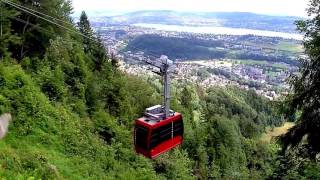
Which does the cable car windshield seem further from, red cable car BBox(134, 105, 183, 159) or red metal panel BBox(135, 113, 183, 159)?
red metal panel BBox(135, 113, 183, 159)

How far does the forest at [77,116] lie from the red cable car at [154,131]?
148 inches

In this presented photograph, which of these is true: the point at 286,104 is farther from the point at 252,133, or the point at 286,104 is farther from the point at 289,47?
the point at 289,47

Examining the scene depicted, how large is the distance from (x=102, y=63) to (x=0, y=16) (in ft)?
55.9

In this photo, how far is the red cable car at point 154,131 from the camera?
1822cm

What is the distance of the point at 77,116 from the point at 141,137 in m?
12.5

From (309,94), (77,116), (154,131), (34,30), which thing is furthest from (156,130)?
(34,30)

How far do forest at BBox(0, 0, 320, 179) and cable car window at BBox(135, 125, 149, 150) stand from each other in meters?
3.58

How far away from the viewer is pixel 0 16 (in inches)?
1161

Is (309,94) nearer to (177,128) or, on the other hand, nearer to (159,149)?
(177,128)

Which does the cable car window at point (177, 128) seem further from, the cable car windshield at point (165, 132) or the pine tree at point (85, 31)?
the pine tree at point (85, 31)

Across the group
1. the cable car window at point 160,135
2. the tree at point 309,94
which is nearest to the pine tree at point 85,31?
the cable car window at point 160,135

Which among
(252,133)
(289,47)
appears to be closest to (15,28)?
(252,133)

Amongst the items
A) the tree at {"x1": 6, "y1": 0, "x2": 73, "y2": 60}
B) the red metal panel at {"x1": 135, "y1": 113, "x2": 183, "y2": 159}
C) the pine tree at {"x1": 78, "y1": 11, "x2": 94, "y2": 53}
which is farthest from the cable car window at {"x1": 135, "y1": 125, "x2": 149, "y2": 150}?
the pine tree at {"x1": 78, "y1": 11, "x2": 94, "y2": 53}

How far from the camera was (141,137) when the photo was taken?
18.6 m
